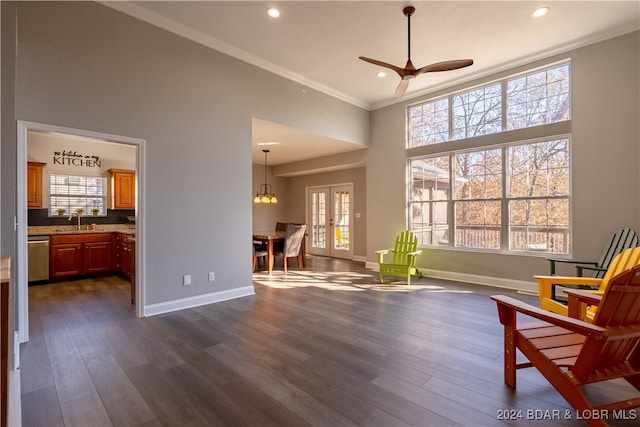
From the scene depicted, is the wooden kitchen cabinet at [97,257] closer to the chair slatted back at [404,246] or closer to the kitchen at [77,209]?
the kitchen at [77,209]

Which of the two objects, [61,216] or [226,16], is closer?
[226,16]

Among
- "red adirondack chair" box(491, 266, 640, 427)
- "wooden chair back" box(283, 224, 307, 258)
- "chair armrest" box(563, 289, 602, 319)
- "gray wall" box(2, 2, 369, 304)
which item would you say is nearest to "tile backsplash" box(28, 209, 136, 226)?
"wooden chair back" box(283, 224, 307, 258)

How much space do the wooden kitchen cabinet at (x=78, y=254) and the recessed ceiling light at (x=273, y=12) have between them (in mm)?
4901

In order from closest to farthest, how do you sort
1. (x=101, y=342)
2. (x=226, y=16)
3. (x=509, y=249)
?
(x=101, y=342) < (x=226, y=16) < (x=509, y=249)

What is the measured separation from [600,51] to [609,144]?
4.15 feet

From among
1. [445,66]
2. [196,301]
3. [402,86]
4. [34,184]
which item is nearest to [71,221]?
[34,184]

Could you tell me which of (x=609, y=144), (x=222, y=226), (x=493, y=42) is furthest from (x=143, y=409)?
(x=609, y=144)

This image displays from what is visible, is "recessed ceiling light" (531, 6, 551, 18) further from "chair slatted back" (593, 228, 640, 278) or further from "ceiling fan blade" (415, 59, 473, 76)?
"chair slatted back" (593, 228, 640, 278)

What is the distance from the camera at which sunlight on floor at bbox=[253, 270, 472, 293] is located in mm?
4759

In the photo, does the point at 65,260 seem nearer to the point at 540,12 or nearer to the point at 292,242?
the point at 292,242

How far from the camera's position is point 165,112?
356 centimetres

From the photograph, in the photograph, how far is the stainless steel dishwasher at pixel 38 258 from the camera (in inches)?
189

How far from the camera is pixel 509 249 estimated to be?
4820 mm

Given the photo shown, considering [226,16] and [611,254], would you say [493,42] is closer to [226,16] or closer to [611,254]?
[611,254]
